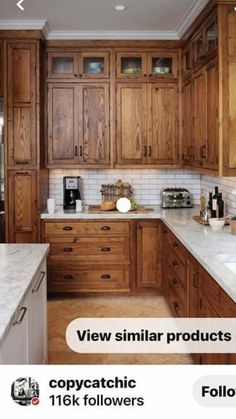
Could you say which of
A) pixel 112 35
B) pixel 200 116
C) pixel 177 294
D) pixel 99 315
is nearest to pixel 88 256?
pixel 99 315

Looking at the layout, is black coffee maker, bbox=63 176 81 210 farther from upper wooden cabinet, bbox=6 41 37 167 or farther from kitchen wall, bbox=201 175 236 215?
kitchen wall, bbox=201 175 236 215

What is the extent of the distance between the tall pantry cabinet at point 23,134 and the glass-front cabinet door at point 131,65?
85 cm

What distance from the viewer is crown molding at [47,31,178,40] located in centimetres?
529

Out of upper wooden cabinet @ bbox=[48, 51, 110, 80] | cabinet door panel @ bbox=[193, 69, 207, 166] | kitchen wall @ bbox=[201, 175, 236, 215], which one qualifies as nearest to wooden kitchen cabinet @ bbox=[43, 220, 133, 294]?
kitchen wall @ bbox=[201, 175, 236, 215]

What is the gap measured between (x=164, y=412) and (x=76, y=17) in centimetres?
382

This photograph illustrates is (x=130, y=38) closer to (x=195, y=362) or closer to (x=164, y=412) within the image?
(x=195, y=362)

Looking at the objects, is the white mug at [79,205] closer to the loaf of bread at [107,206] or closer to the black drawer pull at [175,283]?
the loaf of bread at [107,206]

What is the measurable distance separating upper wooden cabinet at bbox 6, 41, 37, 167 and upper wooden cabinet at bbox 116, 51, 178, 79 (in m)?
0.94

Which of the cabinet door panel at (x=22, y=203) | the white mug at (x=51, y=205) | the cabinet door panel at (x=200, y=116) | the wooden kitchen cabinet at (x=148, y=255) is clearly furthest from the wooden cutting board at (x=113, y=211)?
the cabinet door panel at (x=200, y=116)

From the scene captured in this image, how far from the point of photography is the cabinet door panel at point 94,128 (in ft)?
17.7

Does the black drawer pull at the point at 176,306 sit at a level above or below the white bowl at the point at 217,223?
below

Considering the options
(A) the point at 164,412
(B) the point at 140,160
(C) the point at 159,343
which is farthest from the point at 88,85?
(A) the point at 164,412

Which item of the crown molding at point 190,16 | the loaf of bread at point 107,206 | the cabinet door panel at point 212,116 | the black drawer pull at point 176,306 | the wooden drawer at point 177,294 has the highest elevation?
the crown molding at point 190,16

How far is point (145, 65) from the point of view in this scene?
212 inches
